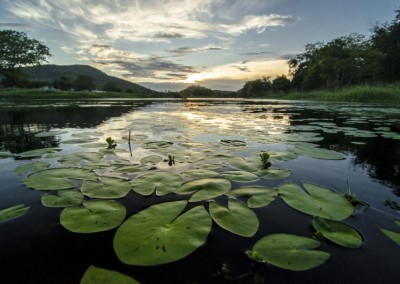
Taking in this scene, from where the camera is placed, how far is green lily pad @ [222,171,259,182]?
7.18ft

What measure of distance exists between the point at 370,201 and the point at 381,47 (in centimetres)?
4039

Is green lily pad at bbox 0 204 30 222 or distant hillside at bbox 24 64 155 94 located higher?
distant hillside at bbox 24 64 155 94

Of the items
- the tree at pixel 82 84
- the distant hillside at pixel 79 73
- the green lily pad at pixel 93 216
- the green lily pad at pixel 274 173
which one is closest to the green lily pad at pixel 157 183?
the green lily pad at pixel 93 216

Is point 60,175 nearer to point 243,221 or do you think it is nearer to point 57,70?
point 243,221

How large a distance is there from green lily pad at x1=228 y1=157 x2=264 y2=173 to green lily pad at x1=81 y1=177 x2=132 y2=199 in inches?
47.9

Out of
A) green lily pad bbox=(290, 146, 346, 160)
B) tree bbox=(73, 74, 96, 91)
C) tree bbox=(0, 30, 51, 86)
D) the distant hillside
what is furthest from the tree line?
the distant hillside

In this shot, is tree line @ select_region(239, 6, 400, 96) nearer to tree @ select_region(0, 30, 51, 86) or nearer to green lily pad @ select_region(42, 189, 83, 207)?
green lily pad @ select_region(42, 189, 83, 207)

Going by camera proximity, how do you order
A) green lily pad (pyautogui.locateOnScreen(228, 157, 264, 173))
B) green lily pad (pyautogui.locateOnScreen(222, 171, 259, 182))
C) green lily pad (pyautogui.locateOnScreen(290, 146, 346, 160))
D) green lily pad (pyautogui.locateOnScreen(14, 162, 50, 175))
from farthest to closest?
1. green lily pad (pyautogui.locateOnScreen(290, 146, 346, 160))
2. green lily pad (pyautogui.locateOnScreen(228, 157, 264, 173))
3. green lily pad (pyautogui.locateOnScreen(14, 162, 50, 175))
4. green lily pad (pyautogui.locateOnScreen(222, 171, 259, 182))

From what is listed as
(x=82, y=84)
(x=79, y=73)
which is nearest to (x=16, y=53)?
(x=82, y=84)

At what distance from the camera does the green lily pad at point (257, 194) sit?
1.71m

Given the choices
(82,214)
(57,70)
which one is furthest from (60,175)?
(57,70)

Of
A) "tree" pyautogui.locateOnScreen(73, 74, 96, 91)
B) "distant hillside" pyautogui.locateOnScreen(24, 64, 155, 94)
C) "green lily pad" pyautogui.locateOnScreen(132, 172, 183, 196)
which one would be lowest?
"green lily pad" pyautogui.locateOnScreen(132, 172, 183, 196)

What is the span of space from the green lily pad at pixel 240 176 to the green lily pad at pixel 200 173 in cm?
11

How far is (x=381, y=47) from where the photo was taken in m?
31.2
